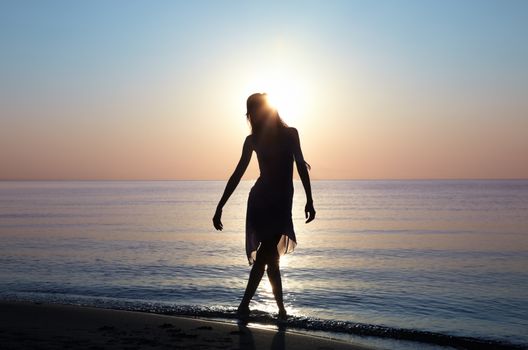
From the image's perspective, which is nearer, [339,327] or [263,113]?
[263,113]

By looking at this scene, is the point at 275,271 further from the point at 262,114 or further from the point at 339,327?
the point at 262,114

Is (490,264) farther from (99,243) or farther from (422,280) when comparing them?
(99,243)

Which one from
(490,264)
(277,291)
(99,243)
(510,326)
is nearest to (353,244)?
(490,264)

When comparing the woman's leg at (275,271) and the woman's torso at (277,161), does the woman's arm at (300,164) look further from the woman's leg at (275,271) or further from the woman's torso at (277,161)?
the woman's leg at (275,271)

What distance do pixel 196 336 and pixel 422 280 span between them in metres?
6.68

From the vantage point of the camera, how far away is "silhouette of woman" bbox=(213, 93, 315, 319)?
619 cm

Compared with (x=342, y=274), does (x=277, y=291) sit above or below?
above

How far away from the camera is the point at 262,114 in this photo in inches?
245

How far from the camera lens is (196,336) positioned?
5164 millimetres

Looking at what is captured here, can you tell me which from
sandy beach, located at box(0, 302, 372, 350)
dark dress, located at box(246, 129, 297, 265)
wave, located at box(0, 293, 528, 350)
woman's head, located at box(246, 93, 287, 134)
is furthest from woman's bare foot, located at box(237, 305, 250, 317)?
woman's head, located at box(246, 93, 287, 134)

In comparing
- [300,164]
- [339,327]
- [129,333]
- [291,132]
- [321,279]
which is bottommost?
[321,279]

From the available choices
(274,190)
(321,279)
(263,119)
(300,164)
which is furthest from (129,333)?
(321,279)

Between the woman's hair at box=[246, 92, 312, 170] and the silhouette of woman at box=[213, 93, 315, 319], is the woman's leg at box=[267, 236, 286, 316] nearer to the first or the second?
the silhouette of woman at box=[213, 93, 315, 319]

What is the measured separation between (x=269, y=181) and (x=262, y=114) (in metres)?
0.75
